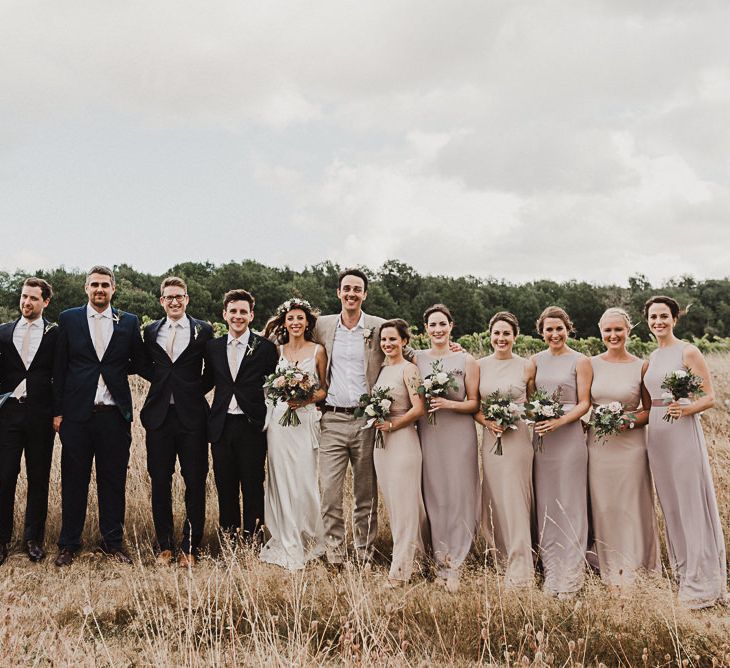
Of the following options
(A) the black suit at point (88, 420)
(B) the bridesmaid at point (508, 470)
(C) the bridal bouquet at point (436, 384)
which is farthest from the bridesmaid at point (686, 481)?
(A) the black suit at point (88, 420)

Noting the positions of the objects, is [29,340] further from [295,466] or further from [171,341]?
[295,466]

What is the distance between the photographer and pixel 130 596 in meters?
5.66

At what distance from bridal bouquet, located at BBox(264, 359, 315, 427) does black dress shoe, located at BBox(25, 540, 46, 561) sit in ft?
9.43

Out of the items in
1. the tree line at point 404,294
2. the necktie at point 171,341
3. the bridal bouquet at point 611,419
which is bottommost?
the bridal bouquet at point 611,419

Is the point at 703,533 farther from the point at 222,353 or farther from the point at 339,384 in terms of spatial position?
the point at 222,353

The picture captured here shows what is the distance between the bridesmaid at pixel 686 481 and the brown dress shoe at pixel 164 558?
4.61 m

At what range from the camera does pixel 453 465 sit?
625cm

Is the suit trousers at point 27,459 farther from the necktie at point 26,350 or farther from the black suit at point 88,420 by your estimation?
the necktie at point 26,350

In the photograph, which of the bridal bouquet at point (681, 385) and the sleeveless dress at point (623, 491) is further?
the sleeveless dress at point (623, 491)

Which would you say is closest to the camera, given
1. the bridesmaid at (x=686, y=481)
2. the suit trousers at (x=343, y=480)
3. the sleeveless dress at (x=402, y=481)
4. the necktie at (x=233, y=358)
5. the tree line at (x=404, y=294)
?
the bridesmaid at (x=686, y=481)

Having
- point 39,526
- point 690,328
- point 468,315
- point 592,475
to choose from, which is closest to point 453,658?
point 592,475

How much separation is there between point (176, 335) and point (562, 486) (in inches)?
157

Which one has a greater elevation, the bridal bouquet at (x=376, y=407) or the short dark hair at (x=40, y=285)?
the short dark hair at (x=40, y=285)

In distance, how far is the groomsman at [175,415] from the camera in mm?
6672
